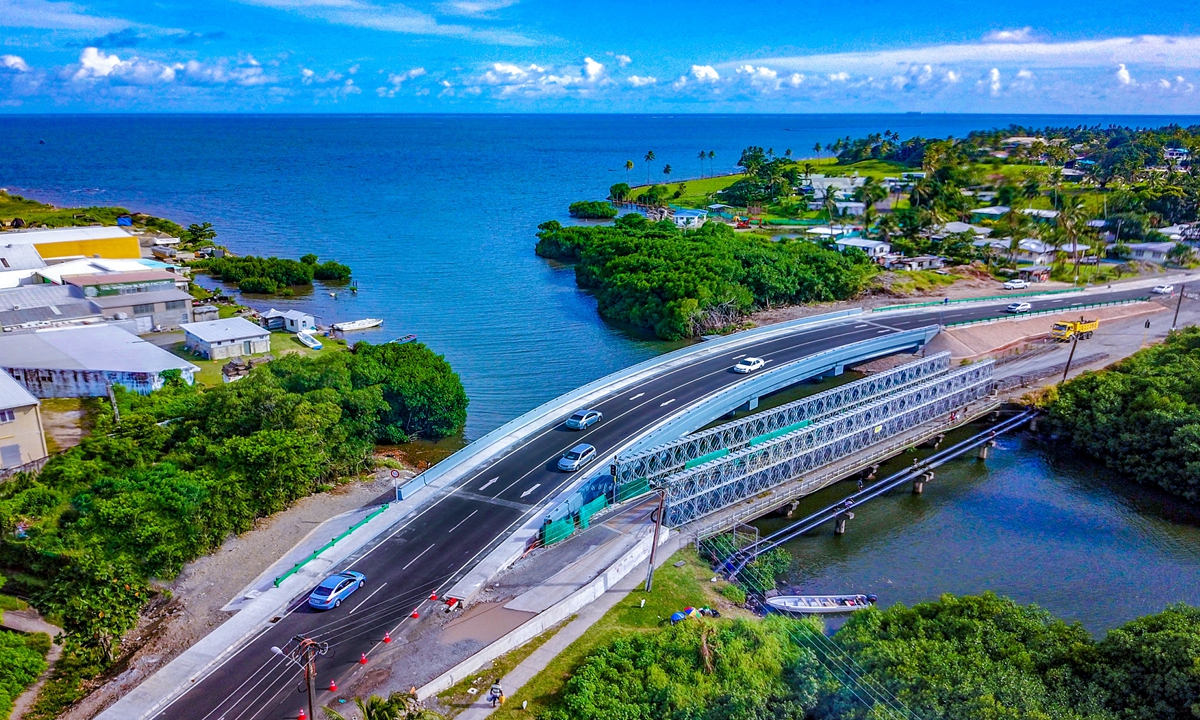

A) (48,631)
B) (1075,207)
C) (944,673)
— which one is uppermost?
Result: (1075,207)

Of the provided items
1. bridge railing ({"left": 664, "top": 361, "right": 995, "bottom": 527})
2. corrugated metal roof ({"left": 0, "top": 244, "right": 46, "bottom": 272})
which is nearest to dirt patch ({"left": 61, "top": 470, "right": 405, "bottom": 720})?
bridge railing ({"left": 664, "top": 361, "right": 995, "bottom": 527})

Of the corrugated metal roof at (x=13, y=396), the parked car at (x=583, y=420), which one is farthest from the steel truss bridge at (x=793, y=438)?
the corrugated metal roof at (x=13, y=396)

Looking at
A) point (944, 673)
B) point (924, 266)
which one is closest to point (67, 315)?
point (944, 673)

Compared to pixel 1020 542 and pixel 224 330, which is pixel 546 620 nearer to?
pixel 1020 542

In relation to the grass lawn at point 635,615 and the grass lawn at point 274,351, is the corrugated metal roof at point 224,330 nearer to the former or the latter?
the grass lawn at point 274,351

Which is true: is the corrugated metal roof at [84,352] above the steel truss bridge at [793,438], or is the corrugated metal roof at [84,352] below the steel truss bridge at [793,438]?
above

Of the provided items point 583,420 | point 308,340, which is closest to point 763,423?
point 583,420

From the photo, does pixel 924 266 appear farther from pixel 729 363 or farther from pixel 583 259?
pixel 729 363
